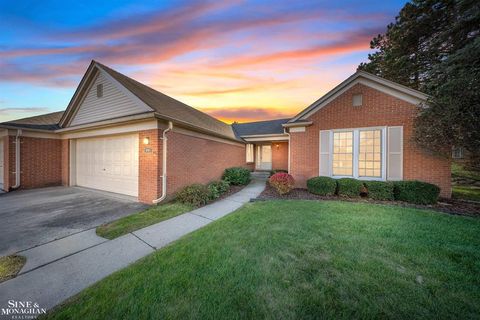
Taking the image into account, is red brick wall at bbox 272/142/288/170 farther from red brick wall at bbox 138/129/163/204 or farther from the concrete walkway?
the concrete walkway

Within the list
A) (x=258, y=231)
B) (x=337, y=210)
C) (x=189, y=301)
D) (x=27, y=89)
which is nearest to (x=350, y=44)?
(x=337, y=210)

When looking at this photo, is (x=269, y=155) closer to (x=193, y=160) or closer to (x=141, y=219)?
(x=193, y=160)

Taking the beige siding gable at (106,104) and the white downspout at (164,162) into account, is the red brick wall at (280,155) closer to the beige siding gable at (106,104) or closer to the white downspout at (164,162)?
the white downspout at (164,162)

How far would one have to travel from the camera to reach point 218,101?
499 inches

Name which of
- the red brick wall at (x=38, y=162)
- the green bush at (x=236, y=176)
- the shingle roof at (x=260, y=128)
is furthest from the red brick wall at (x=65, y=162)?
the shingle roof at (x=260, y=128)

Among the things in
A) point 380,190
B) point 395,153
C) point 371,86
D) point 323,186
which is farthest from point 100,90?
point 395,153

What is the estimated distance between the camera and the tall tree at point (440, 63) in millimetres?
5859

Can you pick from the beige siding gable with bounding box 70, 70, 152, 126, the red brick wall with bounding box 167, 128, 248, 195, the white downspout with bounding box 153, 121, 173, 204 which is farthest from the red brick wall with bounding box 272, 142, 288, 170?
the beige siding gable with bounding box 70, 70, 152, 126

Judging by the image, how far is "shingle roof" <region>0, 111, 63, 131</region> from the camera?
28.9 ft

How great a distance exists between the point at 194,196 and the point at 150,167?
6.33ft

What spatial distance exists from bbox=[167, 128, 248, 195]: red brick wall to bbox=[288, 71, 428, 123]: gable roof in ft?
15.3

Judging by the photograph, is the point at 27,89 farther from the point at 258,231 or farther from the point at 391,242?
the point at 391,242

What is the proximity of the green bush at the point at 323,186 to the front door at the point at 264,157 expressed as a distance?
8.12 meters

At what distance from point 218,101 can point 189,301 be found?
12.1m
